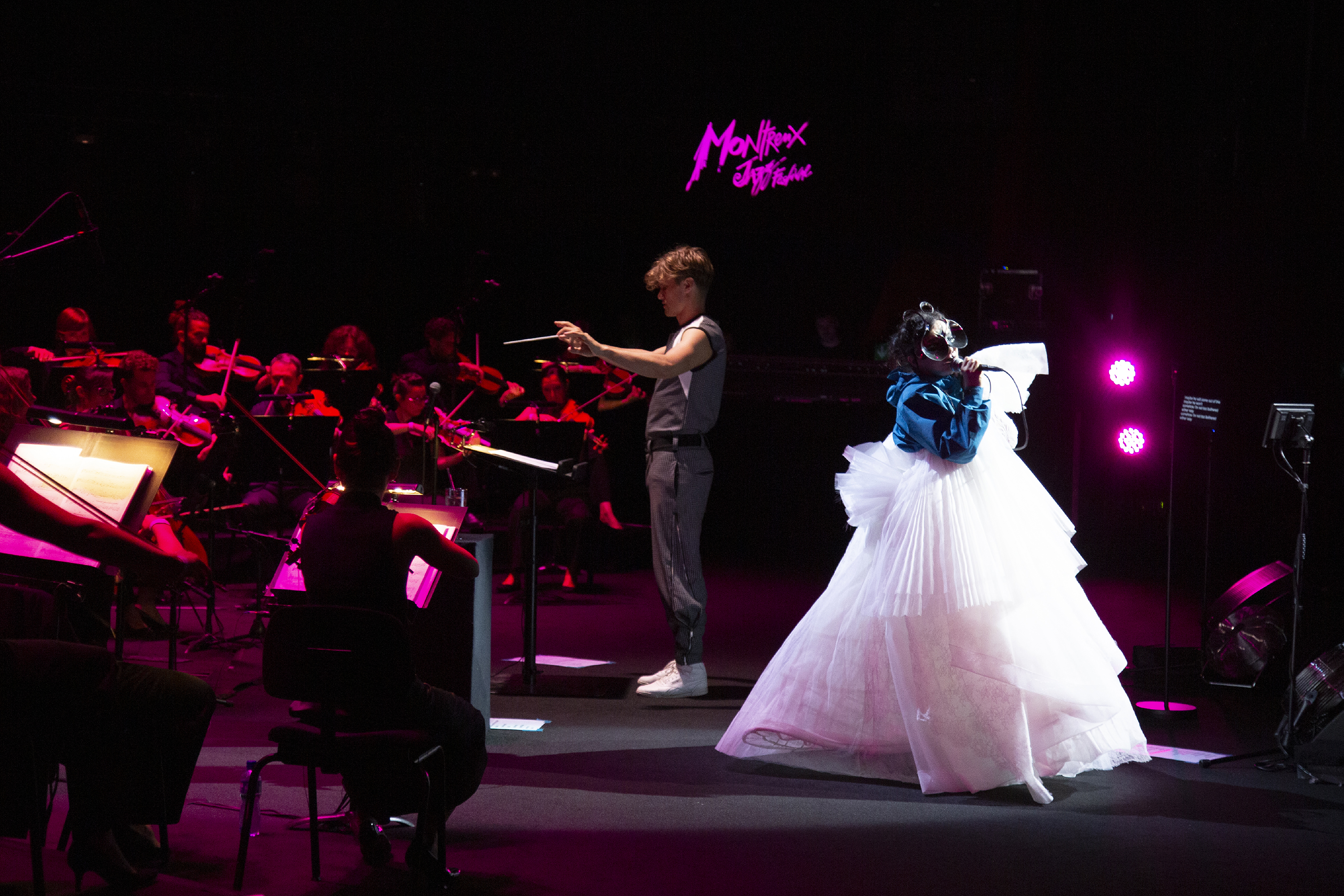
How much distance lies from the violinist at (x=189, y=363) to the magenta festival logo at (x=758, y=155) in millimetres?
4304

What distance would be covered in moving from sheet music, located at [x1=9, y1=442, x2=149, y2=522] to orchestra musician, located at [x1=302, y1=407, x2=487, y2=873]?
724 mm

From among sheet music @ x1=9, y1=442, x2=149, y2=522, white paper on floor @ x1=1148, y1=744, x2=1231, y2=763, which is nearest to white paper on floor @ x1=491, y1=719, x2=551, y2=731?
sheet music @ x1=9, y1=442, x2=149, y2=522

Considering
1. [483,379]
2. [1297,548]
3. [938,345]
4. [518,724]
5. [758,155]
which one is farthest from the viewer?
[758,155]

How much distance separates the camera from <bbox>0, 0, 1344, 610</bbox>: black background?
8.48 metres

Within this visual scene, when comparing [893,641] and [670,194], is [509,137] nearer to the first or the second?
[670,194]

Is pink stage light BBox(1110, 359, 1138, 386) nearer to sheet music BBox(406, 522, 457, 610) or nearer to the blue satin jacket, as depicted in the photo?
the blue satin jacket

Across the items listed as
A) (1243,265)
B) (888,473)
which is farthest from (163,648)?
(1243,265)

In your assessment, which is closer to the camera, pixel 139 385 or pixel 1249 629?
pixel 1249 629

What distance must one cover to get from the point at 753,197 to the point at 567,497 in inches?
139

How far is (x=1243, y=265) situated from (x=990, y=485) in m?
5.62

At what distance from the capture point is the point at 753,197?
10.2 meters

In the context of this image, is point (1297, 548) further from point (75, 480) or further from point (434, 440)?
point (75, 480)

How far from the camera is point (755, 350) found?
10.5m

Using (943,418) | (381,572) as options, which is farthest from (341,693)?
(943,418)
